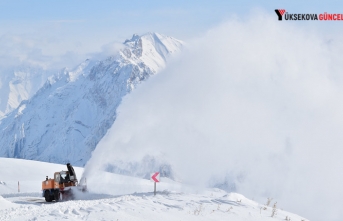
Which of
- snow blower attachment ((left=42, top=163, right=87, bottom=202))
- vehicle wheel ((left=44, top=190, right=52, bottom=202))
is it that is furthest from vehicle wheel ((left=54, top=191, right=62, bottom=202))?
vehicle wheel ((left=44, top=190, right=52, bottom=202))

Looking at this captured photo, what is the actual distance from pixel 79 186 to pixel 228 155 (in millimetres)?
108196

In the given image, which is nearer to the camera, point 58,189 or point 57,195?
point 57,195

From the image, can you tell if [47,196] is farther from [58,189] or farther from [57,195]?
[58,189]

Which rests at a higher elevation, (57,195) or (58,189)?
(58,189)

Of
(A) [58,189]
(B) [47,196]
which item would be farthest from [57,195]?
(B) [47,196]

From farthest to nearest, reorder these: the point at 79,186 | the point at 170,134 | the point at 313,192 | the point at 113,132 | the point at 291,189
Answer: the point at 291,189
the point at 313,192
the point at 170,134
the point at 113,132
the point at 79,186

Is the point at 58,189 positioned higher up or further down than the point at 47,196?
higher up

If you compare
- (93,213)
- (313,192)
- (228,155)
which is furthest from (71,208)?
(228,155)

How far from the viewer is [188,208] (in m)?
20.6

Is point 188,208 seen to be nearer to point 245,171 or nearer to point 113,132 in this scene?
point 113,132

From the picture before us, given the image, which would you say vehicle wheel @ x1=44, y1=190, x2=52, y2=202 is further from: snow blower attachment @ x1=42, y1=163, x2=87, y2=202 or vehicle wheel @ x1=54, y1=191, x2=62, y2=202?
vehicle wheel @ x1=54, y1=191, x2=62, y2=202

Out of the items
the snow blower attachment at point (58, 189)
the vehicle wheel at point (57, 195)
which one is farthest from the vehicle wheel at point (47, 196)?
the vehicle wheel at point (57, 195)

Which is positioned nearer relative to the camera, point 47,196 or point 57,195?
point 57,195

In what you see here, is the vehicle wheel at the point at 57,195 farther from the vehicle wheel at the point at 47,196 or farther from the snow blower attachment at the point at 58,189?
the vehicle wheel at the point at 47,196
